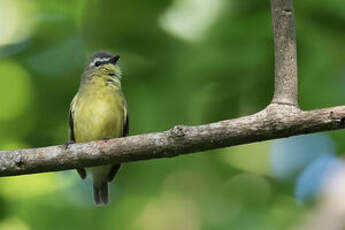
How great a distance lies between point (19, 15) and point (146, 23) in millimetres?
1232

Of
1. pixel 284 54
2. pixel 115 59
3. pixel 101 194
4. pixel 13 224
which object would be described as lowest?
pixel 13 224

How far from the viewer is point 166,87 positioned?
603cm

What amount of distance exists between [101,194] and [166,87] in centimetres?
144

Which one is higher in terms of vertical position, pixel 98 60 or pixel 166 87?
pixel 98 60

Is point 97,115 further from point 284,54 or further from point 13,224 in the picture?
point 284,54

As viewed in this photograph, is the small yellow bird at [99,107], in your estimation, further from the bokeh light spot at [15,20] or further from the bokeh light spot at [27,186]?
the bokeh light spot at [15,20]

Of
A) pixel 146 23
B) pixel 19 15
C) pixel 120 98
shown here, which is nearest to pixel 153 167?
pixel 120 98

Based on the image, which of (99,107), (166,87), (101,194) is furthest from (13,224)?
(166,87)

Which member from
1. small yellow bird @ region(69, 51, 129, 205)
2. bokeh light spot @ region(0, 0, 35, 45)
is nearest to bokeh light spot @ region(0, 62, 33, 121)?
bokeh light spot @ region(0, 0, 35, 45)

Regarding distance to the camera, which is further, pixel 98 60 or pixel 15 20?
pixel 98 60

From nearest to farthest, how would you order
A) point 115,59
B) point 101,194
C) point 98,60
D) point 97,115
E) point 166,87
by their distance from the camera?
point 166,87 < point 115,59 < point 97,115 < point 98,60 < point 101,194

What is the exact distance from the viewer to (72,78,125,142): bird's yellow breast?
20.9ft

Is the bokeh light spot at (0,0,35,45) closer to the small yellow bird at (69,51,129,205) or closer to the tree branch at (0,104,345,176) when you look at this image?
the small yellow bird at (69,51,129,205)

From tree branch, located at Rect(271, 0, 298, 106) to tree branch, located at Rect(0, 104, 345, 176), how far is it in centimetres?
14
